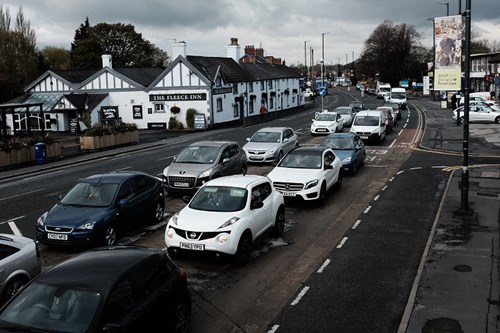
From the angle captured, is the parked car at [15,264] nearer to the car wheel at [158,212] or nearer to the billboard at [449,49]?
the car wheel at [158,212]

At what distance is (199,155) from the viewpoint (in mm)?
19297

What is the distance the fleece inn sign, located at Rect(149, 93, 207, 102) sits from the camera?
49.7 meters

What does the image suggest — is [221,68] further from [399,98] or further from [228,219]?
[228,219]

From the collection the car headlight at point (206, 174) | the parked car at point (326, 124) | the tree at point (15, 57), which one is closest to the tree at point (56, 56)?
the tree at point (15, 57)

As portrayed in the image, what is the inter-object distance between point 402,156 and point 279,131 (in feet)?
21.5

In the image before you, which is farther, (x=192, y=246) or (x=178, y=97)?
(x=178, y=97)

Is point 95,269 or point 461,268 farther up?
point 95,269

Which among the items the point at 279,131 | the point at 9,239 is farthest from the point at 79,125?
the point at 9,239

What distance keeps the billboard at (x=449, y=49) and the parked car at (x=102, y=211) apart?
31.5 feet

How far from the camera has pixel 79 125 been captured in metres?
48.2

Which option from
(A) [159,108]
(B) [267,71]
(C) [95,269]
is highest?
(B) [267,71]

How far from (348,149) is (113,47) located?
242 ft

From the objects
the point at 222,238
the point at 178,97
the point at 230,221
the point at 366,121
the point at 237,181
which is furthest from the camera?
the point at 178,97

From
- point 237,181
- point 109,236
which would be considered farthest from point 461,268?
point 109,236
